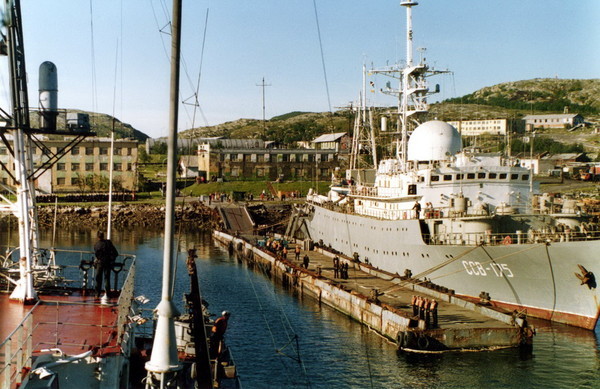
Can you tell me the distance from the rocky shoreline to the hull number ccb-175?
45462mm

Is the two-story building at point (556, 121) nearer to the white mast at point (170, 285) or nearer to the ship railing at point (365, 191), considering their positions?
the ship railing at point (365, 191)

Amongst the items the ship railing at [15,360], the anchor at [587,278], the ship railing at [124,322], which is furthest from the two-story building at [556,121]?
the ship railing at [15,360]

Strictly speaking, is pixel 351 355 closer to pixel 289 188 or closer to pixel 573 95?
pixel 289 188

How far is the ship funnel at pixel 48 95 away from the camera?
16188 millimetres

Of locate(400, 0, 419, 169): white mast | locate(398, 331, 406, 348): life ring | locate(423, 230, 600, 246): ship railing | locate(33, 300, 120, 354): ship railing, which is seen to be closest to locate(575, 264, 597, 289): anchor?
locate(423, 230, 600, 246): ship railing

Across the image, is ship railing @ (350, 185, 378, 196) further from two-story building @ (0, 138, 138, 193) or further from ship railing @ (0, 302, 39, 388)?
two-story building @ (0, 138, 138, 193)

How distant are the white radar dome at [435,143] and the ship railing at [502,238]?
6.62 m

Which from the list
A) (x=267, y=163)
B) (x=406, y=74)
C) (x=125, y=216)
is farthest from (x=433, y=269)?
(x=267, y=163)

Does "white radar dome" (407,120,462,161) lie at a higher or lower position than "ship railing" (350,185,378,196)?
higher

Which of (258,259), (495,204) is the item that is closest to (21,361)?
(495,204)

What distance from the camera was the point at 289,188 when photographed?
94.4 metres

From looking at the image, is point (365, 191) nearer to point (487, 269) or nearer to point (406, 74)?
point (406, 74)

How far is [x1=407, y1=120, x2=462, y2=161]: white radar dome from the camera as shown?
3791cm

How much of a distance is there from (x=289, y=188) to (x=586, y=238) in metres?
67.3
